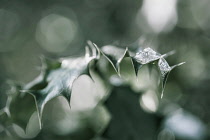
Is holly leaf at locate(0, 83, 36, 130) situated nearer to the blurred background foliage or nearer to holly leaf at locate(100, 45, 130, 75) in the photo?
the blurred background foliage

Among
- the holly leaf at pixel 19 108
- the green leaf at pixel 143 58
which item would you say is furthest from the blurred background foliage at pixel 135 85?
the green leaf at pixel 143 58

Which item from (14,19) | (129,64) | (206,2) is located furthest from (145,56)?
(14,19)

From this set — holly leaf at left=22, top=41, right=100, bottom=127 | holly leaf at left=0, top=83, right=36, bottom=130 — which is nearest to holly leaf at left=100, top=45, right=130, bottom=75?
holly leaf at left=22, top=41, right=100, bottom=127

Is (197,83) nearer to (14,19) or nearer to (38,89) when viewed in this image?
(38,89)

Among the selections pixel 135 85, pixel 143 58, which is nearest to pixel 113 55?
pixel 143 58

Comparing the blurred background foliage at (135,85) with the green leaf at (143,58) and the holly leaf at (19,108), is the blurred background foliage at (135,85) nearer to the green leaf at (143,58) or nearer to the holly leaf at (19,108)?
the holly leaf at (19,108)
